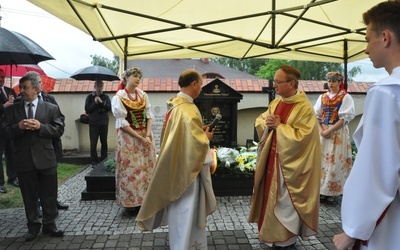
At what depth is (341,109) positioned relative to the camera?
4938 mm

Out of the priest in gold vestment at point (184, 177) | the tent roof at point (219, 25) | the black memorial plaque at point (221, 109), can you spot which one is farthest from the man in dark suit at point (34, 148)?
the black memorial plaque at point (221, 109)

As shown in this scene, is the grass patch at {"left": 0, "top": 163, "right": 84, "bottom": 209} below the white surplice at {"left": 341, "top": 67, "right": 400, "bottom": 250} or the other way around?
below

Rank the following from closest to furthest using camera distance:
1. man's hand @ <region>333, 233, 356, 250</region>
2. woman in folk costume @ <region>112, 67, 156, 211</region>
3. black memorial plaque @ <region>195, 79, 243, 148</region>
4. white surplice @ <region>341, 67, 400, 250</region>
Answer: white surplice @ <region>341, 67, 400, 250</region>, man's hand @ <region>333, 233, 356, 250</region>, woman in folk costume @ <region>112, 67, 156, 211</region>, black memorial plaque @ <region>195, 79, 243, 148</region>

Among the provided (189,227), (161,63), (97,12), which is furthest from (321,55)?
(161,63)

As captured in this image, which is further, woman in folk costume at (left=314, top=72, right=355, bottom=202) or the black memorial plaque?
the black memorial plaque

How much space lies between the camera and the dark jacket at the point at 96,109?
762 cm

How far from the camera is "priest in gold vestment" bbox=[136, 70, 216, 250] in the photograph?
2920 mm

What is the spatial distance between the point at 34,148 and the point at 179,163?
1796 mm

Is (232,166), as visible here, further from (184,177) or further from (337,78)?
(184,177)

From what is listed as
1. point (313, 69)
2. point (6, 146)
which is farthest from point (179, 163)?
point (313, 69)

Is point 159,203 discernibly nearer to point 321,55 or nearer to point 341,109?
point 341,109

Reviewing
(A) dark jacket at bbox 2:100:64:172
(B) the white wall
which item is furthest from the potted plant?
(B) the white wall

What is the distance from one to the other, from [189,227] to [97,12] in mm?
2736

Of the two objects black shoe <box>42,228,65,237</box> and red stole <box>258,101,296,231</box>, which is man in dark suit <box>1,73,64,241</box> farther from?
red stole <box>258,101,296,231</box>
